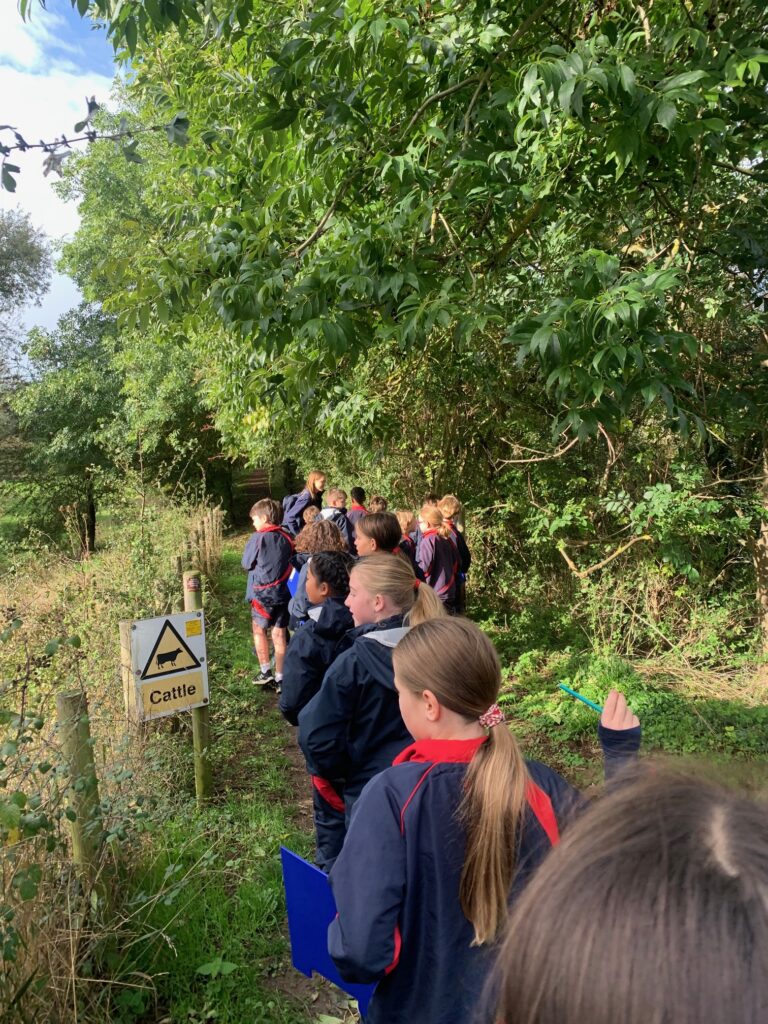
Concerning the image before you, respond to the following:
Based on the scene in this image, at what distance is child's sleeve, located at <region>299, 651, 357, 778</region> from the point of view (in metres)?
2.43

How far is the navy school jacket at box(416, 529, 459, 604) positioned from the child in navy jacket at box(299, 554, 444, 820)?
3.82m

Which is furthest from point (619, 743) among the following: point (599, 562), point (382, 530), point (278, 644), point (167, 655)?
point (599, 562)

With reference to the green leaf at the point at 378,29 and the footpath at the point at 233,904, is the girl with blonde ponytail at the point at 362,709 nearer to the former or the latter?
the footpath at the point at 233,904

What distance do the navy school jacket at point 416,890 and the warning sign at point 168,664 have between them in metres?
2.44

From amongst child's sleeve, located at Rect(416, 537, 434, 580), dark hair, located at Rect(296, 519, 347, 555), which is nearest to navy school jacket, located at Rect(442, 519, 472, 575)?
child's sleeve, located at Rect(416, 537, 434, 580)

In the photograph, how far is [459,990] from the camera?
4.90 ft

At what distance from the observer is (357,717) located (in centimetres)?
247

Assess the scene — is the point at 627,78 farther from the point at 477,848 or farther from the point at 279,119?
the point at 477,848

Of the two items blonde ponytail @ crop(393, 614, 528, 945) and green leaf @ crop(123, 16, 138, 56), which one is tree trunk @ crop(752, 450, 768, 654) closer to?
blonde ponytail @ crop(393, 614, 528, 945)

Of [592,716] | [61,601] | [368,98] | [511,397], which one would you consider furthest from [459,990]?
[511,397]

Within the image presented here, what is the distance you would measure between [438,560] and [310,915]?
14.4 feet

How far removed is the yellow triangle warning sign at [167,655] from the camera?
3.71 metres

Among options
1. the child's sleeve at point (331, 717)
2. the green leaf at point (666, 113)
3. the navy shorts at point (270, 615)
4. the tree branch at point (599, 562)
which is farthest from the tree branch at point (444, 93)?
the tree branch at point (599, 562)

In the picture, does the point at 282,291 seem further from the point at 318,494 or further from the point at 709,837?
the point at 318,494
